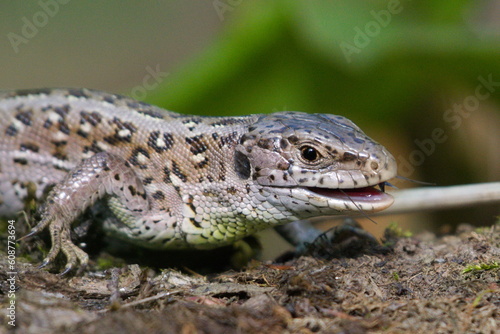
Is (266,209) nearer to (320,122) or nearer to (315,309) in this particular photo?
(320,122)

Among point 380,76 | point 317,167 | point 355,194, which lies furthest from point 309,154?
point 380,76

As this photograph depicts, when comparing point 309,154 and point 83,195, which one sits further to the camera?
point 83,195

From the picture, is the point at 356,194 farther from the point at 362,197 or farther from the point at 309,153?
the point at 309,153

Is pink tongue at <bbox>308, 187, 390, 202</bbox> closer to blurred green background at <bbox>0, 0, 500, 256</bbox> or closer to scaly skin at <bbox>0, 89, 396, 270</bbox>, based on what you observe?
scaly skin at <bbox>0, 89, 396, 270</bbox>

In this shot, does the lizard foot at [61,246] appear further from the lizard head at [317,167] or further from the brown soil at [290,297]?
the lizard head at [317,167]

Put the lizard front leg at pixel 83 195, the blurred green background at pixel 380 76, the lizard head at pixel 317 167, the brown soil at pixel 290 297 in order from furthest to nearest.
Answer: the blurred green background at pixel 380 76
the lizard front leg at pixel 83 195
the lizard head at pixel 317 167
the brown soil at pixel 290 297

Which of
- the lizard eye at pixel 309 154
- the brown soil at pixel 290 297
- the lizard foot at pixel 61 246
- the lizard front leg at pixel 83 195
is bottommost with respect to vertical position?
the brown soil at pixel 290 297

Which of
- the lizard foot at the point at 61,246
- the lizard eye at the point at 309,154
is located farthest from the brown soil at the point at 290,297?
the lizard eye at the point at 309,154
